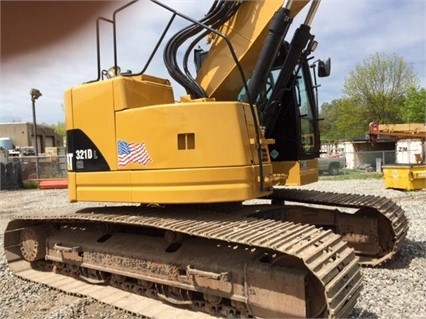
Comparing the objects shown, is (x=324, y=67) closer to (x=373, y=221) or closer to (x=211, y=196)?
(x=373, y=221)

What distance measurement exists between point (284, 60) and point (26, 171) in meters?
23.8

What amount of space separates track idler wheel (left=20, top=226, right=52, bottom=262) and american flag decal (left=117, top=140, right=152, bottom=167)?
2.05 metres

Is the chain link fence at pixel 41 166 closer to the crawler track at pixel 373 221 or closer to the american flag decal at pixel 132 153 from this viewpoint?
the crawler track at pixel 373 221

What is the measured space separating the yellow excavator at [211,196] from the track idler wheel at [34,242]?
0.02 metres

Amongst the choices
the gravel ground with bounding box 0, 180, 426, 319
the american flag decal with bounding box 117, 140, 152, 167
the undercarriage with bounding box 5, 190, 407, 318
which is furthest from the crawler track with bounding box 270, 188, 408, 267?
the american flag decal with bounding box 117, 140, 152, 167

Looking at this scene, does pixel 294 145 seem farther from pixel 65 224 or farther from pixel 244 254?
pixel 65 224

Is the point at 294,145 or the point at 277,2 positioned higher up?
the point at 277,2

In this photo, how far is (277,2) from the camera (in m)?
5.00

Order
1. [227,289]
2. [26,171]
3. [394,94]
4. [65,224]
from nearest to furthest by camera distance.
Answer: [227,289]
[65,224]
[26,171]
[394,94]

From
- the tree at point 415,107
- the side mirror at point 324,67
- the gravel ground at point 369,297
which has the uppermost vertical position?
the tree at point 415,107

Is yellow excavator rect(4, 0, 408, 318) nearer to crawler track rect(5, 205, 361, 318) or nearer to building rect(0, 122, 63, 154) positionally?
crawler track rect(5, 205, 361, 318)

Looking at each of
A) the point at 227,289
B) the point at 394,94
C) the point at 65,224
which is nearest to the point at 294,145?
the point at 227,289

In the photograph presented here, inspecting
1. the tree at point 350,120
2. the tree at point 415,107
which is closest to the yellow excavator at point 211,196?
the tree at point 415,107

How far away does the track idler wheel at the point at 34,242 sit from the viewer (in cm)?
599
